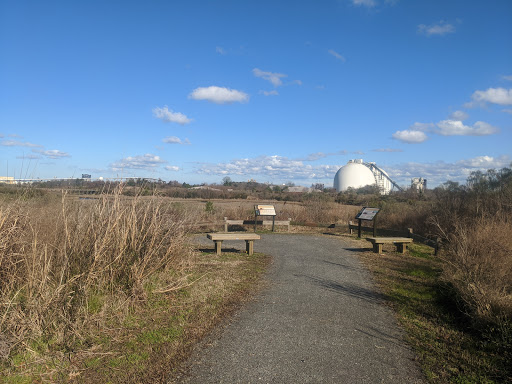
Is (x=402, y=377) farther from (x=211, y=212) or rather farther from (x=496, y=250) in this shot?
(x=211, y=212)

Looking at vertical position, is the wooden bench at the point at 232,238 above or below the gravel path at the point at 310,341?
above

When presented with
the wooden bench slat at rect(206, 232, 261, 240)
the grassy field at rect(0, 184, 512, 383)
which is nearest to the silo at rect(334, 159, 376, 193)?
the wooden bench slat at rect(206, 232, 261, 240)

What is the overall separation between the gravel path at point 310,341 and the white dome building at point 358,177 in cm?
6211

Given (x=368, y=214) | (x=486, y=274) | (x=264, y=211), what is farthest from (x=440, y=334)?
(x=264, y=211)

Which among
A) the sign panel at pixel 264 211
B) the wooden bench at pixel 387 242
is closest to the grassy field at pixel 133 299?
the wooden bench at pixel 387 242

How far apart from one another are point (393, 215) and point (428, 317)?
17.6 meters

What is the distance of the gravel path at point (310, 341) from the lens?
13.1 feet

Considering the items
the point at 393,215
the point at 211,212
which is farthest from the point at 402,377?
the point at 393,215

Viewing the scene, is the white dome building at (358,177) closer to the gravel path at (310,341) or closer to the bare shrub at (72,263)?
the gravel path at (310,341)

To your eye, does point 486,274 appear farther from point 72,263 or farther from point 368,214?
point 368,214

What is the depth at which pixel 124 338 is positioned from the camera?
4.67m

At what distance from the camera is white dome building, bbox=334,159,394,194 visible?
68.7 meters

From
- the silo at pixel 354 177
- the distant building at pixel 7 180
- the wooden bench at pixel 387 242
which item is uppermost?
the silo at pixel 354 177

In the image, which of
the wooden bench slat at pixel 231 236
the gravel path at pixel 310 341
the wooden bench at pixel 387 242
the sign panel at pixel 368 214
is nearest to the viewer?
the gravel path at pixel 310 341
